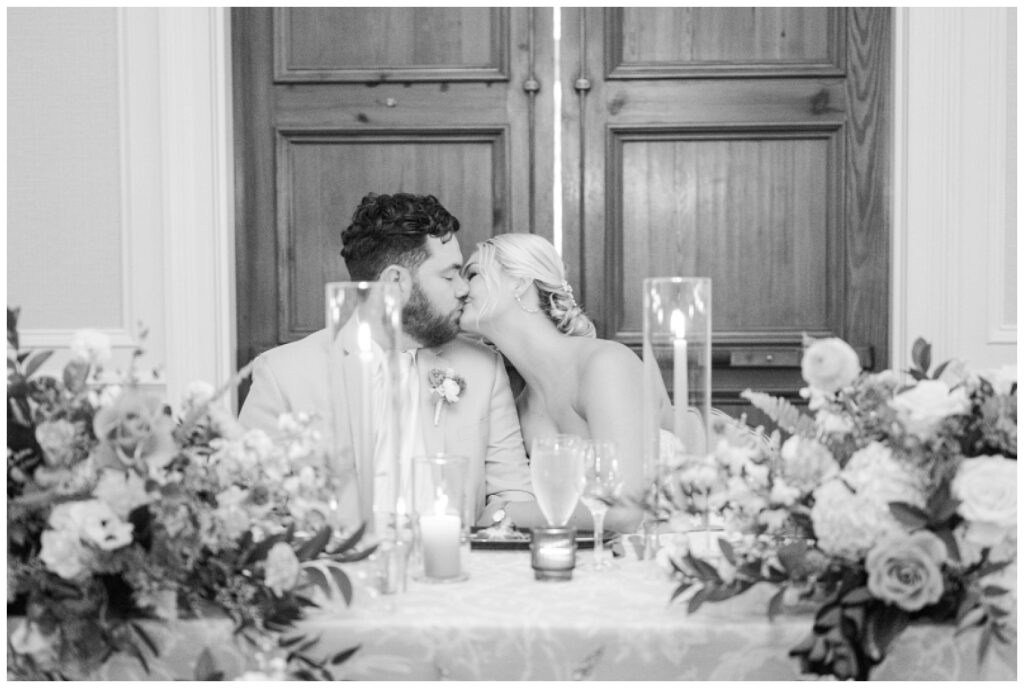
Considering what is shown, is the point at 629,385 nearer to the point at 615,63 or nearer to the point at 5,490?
the point at 615,63

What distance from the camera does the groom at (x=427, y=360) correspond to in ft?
8.57

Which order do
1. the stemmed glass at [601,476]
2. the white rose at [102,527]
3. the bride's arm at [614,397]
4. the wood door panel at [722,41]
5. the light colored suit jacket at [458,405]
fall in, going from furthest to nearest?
the wood door panel at [722,41]
the light colored suit jacket at [458,405]
the bride's arm at [614,397]
the stemmed glass at [601,476]
the white rose at [102,527]

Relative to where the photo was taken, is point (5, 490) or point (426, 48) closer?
point (5, 490)

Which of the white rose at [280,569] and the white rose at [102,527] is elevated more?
the white rose at [102,527]

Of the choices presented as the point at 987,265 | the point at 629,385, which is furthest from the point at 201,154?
the point at 987,265

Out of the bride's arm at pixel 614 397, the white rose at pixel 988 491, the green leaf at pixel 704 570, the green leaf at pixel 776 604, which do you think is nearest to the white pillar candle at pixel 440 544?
the green leaf at pixel 704 570

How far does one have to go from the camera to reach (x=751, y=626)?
1.38 metres

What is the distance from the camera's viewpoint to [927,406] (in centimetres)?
133

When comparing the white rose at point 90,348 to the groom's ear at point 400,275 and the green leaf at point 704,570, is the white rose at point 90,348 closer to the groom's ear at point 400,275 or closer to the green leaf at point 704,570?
the green leaf at point 704,570

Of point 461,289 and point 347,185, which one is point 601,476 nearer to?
point 461,289

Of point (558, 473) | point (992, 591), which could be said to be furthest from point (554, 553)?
point (992, 591)

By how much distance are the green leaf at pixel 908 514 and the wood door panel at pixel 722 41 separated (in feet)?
7.10

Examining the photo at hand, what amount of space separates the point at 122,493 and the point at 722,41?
98.0 inches

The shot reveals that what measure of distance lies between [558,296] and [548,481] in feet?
4.15
